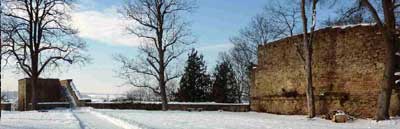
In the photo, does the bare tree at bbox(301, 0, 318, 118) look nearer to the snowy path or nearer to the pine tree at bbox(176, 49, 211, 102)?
the snowy path

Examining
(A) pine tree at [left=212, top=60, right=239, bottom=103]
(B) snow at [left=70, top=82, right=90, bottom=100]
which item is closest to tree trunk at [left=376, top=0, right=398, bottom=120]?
(B) snow at [left=70, top=82, right=90, bottom=100]

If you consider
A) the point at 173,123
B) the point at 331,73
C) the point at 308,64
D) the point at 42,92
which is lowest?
the point at 173,123

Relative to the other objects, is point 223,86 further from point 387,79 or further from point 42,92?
point 387,79

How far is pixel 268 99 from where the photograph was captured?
1184 inches

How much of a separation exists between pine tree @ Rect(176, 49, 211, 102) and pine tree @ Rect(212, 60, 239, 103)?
1099 millimetres

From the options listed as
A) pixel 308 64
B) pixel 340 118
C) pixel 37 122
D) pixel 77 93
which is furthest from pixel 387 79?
pixel 77 93

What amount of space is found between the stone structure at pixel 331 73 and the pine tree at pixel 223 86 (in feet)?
68.9

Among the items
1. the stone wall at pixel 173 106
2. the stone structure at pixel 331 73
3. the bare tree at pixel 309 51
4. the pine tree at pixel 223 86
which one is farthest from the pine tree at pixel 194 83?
the bare tree at pixel 309 51

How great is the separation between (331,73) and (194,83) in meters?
26.4

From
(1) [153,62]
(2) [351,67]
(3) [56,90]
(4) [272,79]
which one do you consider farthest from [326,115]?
(3) [56,90]

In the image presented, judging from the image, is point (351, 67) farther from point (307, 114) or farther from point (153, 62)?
point (153, 62)

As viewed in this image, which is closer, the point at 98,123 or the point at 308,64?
the point at 98,123

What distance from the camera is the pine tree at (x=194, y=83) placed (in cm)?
4938

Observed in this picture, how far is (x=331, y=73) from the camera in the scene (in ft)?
80.2
